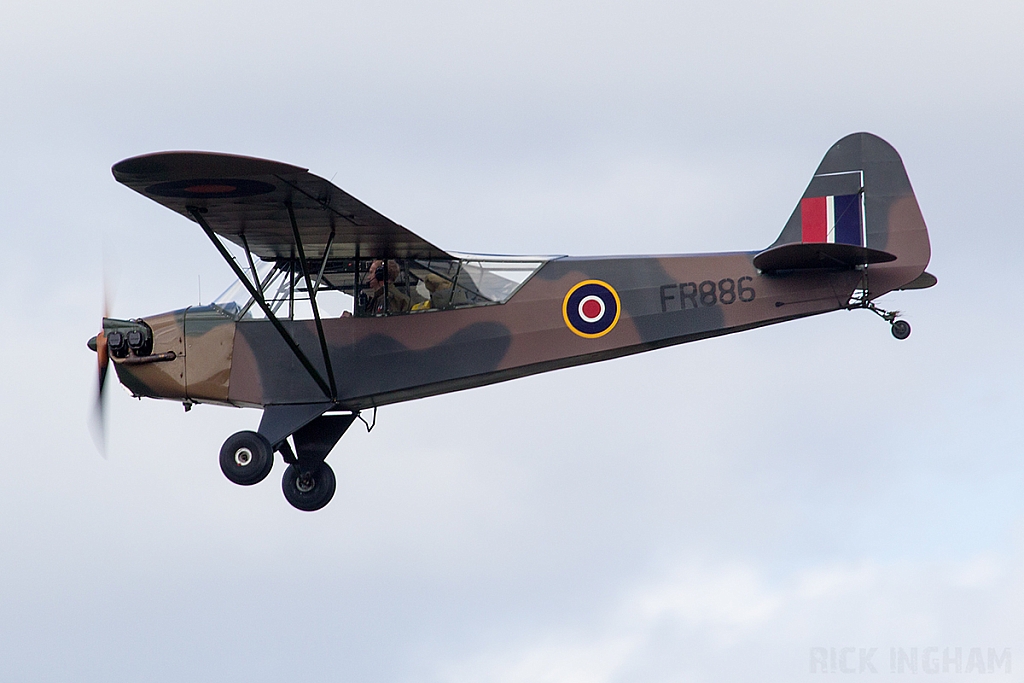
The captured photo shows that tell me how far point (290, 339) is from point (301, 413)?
778 millimetres

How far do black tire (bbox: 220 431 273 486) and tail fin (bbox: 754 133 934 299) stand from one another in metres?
5.15

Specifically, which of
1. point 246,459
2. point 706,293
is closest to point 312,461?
point 246,459

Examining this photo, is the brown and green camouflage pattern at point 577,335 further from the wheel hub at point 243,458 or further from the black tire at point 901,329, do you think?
the wheel hub at point 243,458

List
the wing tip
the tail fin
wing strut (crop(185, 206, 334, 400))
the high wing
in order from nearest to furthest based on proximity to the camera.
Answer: the wing tip < the high wing < the tail fin < wing strut (crop(185, 206, 334, 400))

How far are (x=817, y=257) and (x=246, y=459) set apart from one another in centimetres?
586

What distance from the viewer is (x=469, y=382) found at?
53.0 ft

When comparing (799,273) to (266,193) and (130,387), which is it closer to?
(266,193)

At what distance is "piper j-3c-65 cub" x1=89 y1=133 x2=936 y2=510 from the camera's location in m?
15.7

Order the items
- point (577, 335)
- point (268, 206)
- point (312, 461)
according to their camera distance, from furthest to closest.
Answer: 1. point (312, 461)
2. point (577, 335)
3. point (268, 206)

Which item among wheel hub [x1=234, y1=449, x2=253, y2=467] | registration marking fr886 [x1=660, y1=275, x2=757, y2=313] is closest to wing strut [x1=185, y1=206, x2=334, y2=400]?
wheel hub [x1=234, y1=449, x2=253, y2=467]

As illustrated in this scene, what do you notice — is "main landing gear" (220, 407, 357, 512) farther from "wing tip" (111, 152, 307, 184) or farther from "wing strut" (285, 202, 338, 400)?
"wing tip" (111, 152, 307, 184)

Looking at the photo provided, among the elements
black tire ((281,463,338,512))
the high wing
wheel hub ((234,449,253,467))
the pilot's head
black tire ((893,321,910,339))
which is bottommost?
black tire ((281,463,338,512))

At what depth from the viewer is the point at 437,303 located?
16.3 meters

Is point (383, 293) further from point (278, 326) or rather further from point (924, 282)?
point (924, 282)
